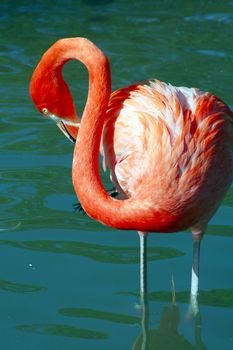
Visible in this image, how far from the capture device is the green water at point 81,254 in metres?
4.92

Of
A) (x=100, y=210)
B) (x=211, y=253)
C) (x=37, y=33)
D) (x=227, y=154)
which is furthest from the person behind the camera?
(x=37, y=33)

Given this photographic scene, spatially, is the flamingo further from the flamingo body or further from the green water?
the green water

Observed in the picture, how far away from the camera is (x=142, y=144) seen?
461cm

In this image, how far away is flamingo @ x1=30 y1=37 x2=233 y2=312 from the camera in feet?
14.5

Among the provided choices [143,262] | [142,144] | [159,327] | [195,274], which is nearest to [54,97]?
[142,144]

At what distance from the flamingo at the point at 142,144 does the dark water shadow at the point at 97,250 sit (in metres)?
0.74

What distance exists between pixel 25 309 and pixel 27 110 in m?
2.86

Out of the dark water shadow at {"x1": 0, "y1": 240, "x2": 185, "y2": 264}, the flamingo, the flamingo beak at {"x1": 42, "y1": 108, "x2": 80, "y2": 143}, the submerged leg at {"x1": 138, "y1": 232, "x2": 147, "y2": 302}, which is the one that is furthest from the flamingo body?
the dark water shadow at {"x1": 0, "y1": 240, "x2": 185, "y2": 264}

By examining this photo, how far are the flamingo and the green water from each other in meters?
0.63

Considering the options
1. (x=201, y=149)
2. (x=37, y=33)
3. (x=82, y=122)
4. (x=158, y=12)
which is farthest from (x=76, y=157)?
(x=158, y=12)

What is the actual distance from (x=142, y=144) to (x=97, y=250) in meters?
1.22

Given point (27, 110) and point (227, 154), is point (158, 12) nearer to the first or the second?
point (27, 110)

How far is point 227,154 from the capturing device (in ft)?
15.6

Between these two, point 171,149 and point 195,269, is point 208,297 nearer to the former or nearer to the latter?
point 195,269
